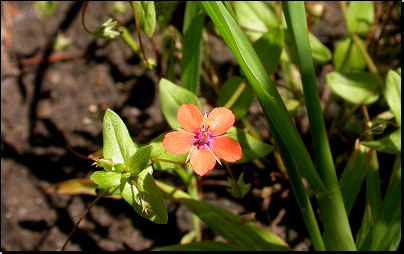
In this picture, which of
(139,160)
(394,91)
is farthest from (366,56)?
(139,160)

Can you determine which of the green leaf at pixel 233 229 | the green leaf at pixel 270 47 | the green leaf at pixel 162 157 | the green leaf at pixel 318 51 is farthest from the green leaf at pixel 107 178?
the green leaf at pixel 318 51

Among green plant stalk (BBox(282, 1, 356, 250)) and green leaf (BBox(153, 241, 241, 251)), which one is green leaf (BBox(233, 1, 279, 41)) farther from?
green leaf (BBox(153, 241, 241, 251))

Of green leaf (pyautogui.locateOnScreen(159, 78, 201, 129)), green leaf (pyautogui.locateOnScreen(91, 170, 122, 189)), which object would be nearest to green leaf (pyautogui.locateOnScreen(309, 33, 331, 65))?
green leaf (pyautogui.locateOnScreen(159, 78, 201, 129))

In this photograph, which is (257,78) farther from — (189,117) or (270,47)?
(270,47)

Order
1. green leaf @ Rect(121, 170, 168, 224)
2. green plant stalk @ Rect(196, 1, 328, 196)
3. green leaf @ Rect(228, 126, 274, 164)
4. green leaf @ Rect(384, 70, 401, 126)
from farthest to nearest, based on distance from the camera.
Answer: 1. green leaf @ Rect(384, 70, 401, 126)
2. green leaf @ Rect(228, 126, 274, 164)
3. green leaf @ Rect(121, 170, 168, 224)
4. green plant stalk @ Rect(196, 1, 328, 196)

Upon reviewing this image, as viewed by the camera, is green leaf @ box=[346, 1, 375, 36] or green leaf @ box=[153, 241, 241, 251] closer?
green leaf @ box=[153, 241, 241, 251]

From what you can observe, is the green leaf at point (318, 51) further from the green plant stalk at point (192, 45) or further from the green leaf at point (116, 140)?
the green leaf at point (116, 140)

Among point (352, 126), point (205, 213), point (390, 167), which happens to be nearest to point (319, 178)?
point (205, 213)
